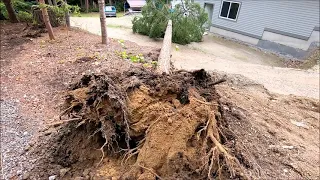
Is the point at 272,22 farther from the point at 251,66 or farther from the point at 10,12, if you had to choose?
the point at 10,12

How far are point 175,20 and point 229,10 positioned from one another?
4570 mm

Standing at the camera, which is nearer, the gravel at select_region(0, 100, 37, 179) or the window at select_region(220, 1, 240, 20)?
the gravel at select_region(0, 100, 37, 179)

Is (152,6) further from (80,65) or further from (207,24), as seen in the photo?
(80,65)

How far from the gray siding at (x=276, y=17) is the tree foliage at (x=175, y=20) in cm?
259

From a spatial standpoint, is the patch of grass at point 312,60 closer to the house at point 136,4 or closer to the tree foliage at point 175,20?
the tree foliage at point 175,20

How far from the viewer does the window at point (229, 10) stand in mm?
14641

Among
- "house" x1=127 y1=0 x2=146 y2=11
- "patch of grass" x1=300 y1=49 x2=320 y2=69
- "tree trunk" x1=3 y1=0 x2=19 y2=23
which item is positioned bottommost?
"patch of grass" x1=300 y1=49 x2=320 y2=69

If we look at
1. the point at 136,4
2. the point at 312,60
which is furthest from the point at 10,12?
the point at 136,4

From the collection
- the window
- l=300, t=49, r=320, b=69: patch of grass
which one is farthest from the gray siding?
l=300, t=49, r=320, b=69: patch of grass

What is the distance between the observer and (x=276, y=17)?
12773 mm

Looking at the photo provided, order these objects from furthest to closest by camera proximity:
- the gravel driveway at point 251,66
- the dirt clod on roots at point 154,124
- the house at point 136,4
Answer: the house at point 136,4 → the gravel driveway at point 251,66 → the dirt clod on roots at point 154,124

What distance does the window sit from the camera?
14641 mm

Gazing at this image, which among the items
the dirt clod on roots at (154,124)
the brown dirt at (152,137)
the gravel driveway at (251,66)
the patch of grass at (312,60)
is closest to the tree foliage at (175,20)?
the gravel driveway at (251,66)

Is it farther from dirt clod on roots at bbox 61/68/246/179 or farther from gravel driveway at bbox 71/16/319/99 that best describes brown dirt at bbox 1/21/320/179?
gravel driveway at bbox 71/16/319/99
